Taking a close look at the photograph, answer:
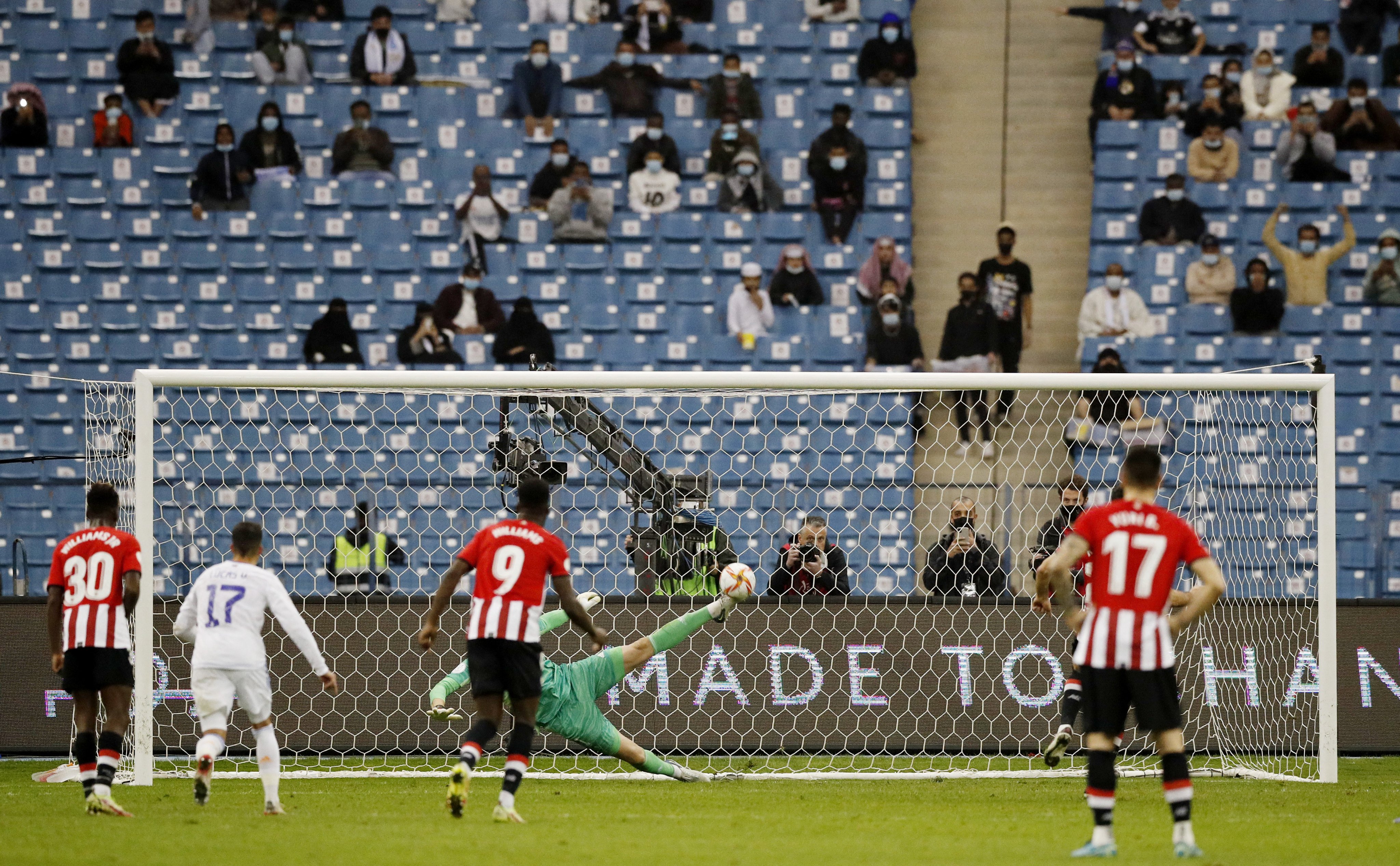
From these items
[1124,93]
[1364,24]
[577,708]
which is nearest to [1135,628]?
[577,708]

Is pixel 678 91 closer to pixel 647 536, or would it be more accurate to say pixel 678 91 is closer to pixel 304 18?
pixel 304 18

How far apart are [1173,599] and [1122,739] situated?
210 centimetres

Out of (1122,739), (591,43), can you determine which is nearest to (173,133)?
(591,43)

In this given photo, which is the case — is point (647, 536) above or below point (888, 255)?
below

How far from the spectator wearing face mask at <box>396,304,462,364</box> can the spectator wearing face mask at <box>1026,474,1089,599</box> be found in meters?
7.06

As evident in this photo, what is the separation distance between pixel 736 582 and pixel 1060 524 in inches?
133

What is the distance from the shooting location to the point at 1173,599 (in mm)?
9133

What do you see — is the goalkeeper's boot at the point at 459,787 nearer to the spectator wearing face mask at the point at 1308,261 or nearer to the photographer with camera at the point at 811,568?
the photographer with camera at the point at 811,568

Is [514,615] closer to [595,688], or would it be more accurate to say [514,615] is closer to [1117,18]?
[595,688]

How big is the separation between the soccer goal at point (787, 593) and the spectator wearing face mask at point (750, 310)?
9.55ft

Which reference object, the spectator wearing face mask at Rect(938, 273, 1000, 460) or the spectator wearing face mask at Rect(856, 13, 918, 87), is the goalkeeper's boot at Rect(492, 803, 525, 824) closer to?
the spectator wearing face mask at Rect(938, 273, 1000, 460)

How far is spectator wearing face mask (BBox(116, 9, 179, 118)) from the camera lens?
17719mm

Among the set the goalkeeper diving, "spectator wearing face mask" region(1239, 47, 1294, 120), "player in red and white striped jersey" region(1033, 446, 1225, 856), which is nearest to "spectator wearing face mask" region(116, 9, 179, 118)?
the goalkeeper diving

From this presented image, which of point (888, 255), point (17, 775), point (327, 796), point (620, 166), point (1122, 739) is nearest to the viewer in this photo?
point (327, 796)
